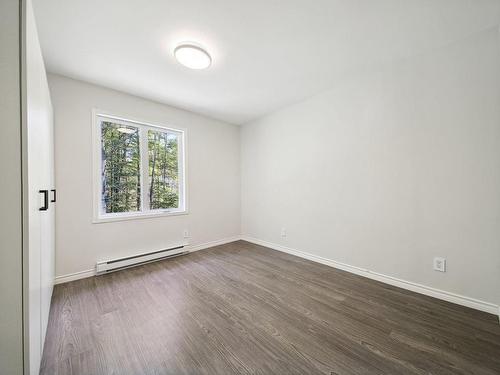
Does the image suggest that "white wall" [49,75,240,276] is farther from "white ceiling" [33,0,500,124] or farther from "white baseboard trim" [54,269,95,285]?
"white ceiling" [33,0,500,124]

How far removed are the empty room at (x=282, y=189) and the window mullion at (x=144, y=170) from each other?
0.06 ft

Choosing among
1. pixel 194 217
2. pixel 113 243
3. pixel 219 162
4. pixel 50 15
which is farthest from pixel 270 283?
pixel 50 15

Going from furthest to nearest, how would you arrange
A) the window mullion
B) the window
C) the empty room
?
1. the window mullion
2. the window
3. the empty room

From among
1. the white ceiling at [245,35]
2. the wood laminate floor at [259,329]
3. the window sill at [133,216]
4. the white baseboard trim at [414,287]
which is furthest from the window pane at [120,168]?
the white baseboard trim at [414,287]

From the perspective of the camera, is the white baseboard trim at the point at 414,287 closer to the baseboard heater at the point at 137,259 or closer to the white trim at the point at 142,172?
the baseboard heater at the point at 137,259

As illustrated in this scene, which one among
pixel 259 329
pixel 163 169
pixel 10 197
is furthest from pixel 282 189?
pixel 10 197

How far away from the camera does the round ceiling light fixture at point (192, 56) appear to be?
71.9 inches

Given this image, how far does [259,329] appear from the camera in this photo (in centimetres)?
151

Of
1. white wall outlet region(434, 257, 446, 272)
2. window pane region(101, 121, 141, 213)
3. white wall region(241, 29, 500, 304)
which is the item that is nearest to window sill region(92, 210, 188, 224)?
window pane region(101, 121, 141, 213)

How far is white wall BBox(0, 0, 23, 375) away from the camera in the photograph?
77 centimetres

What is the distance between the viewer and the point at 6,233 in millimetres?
775

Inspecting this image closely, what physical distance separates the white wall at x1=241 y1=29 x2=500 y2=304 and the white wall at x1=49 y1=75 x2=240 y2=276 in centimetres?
138

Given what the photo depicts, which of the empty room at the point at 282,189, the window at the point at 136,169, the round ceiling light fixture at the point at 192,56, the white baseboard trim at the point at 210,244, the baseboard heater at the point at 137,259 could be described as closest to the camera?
the empty room at the point at 282,189

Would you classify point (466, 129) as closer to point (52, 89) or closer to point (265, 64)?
point (265, 64)
